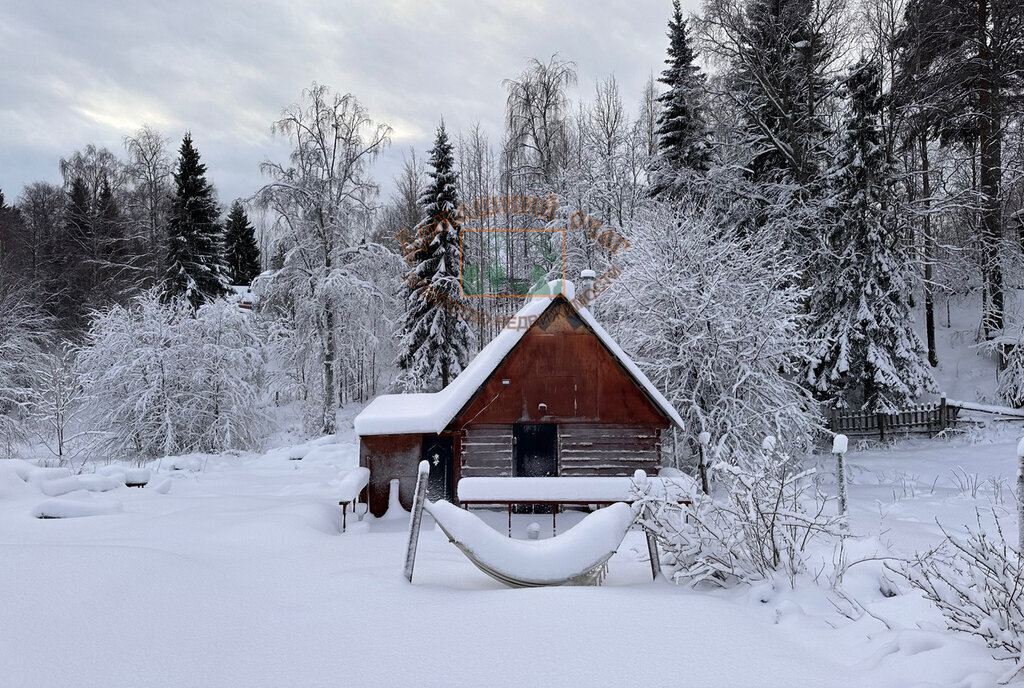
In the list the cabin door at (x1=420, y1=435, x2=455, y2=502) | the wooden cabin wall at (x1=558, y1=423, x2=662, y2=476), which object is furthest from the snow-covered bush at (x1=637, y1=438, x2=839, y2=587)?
the cabin door at (x1=420, y1=435, x2=455, y2=502)

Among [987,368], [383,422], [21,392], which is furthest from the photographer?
[987,368]

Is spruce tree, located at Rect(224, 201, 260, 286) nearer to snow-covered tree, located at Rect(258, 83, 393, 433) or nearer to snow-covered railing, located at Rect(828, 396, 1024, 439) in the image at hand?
snow-covered tree, located at Rect(258, 83, 393, 433)

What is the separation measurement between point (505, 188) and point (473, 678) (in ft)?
83.9

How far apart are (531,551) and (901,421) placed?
21083mm

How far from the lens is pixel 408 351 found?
25297mm

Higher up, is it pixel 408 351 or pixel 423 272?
pixel 423 272

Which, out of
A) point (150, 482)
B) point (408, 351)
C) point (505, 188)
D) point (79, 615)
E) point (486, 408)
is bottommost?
point (150, 482)

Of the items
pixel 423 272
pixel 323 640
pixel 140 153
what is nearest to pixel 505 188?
pixel 423 272

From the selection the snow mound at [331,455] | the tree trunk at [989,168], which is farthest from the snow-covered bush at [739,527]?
the tree trunk at [989,168]

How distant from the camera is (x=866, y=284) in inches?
827

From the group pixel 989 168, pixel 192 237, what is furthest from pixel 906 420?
pixel 192 237

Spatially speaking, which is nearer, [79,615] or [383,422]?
[79,615]

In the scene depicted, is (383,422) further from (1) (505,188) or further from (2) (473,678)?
(1) (505,188)

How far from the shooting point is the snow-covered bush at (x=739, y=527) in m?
5.06
